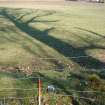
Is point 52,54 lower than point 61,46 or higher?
higher

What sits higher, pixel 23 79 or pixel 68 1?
pixel 23 79

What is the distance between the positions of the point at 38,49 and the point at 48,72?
4.95 metres

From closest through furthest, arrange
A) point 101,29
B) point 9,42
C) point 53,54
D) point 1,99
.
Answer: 1. point 1,99
2. point 53,54
3. point 9,42
4. point 101,29

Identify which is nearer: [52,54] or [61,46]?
[52,54]

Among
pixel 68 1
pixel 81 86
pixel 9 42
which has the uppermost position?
pixel 81 86

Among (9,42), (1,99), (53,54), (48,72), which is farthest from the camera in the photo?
(9,42)

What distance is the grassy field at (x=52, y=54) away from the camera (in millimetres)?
10445

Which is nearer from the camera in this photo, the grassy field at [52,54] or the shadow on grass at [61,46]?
the grassy field at [52,54]

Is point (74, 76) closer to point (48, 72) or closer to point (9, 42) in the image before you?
point (48, 72)

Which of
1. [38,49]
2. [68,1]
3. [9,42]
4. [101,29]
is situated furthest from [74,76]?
[68,1]

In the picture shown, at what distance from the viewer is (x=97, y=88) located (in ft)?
30.3

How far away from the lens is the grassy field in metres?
10.4

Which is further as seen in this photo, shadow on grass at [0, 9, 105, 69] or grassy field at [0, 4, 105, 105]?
shadow on grass at [0, 9, 105, 69]

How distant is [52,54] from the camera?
15328 mm
